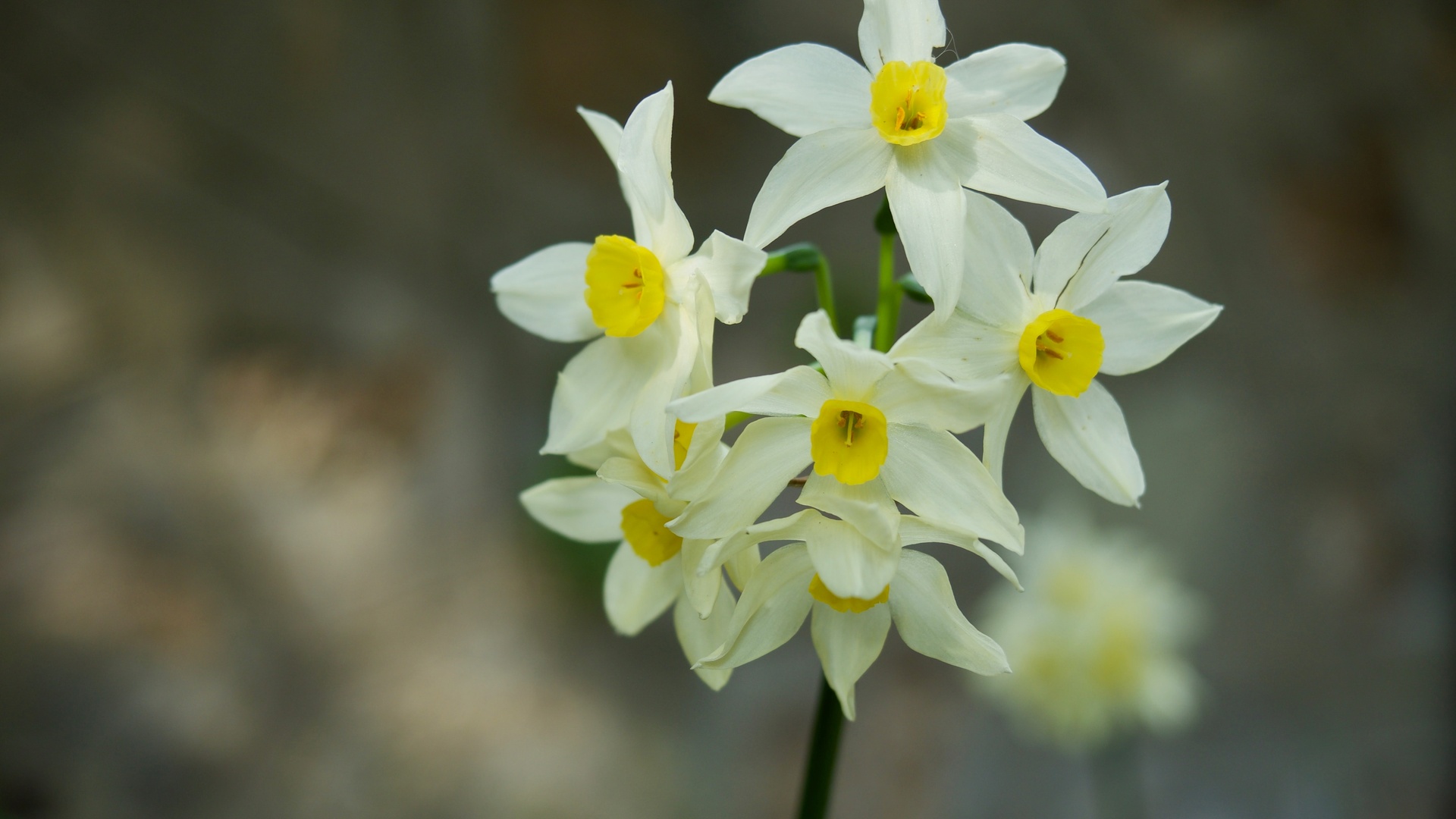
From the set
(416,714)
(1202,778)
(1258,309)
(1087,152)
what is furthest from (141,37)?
(1202,778)

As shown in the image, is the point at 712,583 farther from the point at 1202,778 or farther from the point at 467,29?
the point at 1202,778

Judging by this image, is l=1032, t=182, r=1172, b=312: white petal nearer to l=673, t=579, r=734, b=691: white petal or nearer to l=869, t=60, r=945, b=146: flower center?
l=869, t=60, r=945, b=146: flower center

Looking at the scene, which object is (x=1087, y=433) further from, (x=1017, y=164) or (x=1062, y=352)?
(x=1017, y=164)

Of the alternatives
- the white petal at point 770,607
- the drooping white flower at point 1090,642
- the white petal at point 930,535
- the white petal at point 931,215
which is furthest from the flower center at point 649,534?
the drooping white flower at point 1090,642

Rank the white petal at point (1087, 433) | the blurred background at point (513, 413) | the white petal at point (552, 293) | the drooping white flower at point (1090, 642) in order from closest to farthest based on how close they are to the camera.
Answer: the white petal at point (1087, 433)
the white petal at point (552, 293)
the drooping white flower at point (1090, 642)
the blurred background at point (513, 413)

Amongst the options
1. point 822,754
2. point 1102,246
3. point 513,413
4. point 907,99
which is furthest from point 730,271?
point 513,413

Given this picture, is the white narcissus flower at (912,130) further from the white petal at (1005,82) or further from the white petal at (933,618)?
the white petal at (933,618)

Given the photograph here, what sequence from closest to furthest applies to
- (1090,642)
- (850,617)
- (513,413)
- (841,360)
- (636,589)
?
(841,360), (850,617), (636,589), (1090,642), (513,413)
